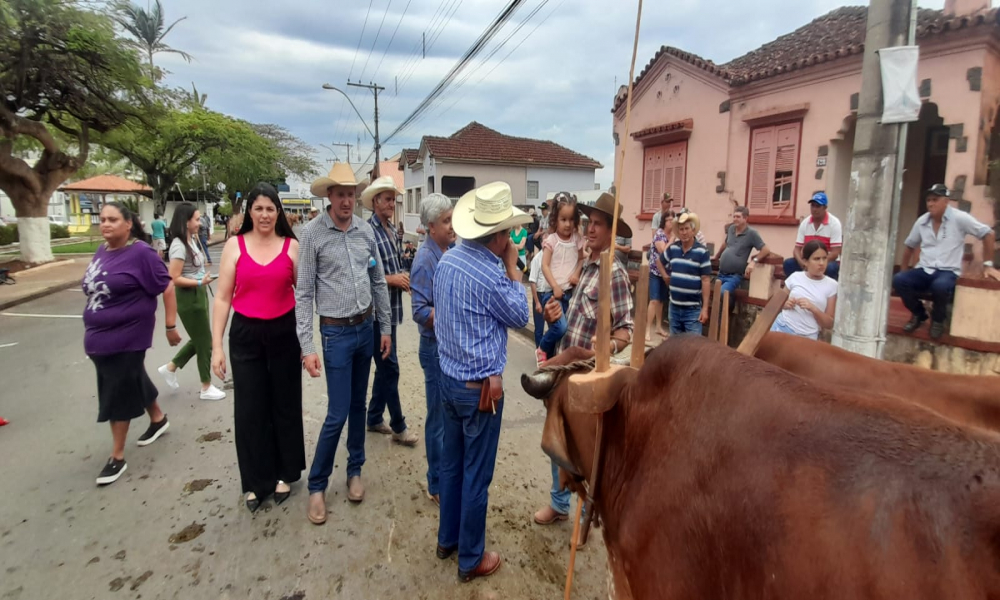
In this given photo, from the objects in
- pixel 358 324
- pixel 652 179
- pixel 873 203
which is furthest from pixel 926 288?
pixel 652 179

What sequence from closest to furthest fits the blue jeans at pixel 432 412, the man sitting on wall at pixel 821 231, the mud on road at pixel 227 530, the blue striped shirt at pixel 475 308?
1. the blue striped shirt at pixel 475 308
2. the mud on road at pixel 227 530
3. the blue jeans at pixel 432 412
4. the man sitting on wall at pixel 821 231

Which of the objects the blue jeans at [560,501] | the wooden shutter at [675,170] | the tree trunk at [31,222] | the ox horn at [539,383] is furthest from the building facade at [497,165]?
the ox horn at [539,383]

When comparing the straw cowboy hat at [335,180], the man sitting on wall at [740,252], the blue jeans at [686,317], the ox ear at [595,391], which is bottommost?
the blue jeans at [686,317]

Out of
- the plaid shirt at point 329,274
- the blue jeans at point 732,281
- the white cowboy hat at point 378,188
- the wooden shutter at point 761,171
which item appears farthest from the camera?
the wooden shutter at point 761,171

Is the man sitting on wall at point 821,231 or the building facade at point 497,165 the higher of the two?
the building facade at point 497,165

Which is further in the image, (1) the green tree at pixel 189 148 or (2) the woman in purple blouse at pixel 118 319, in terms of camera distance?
(1) the green tree at pixel 189 148

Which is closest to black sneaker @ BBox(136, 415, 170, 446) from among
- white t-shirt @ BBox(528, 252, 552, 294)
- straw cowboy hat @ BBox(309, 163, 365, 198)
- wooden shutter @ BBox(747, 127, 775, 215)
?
straw cowboy hat @ BBox(309, 163, 365, 198)

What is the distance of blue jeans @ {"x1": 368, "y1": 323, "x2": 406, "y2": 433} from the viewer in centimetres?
421

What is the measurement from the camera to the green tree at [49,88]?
14102mm

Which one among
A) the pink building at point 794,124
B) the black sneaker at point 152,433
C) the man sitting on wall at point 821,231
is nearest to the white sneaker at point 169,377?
the black sneaker at point 152,433

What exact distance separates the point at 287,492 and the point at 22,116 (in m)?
18.0

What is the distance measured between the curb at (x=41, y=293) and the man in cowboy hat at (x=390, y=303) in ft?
35.7

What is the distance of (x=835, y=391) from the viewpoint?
1212 mm

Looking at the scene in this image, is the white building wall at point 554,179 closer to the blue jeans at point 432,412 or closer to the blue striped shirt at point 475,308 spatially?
the blue jeans at point 432,412
